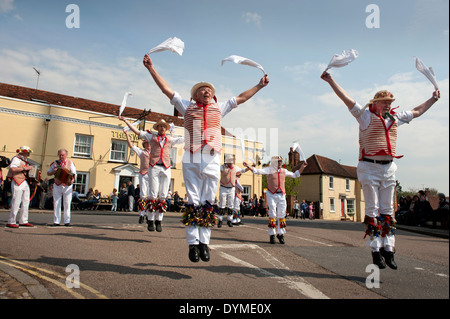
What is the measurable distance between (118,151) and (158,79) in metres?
→ 20.9

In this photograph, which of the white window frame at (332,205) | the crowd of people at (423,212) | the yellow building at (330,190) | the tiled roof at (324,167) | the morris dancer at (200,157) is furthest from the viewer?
the tiled roof at (324,167)

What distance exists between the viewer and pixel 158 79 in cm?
434

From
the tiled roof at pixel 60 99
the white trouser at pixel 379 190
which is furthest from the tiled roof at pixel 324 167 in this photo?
the white trouser at pixel 379 190

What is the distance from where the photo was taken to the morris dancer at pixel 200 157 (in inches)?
162

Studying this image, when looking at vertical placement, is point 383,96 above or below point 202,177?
above

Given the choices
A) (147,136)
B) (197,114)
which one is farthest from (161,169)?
(197,114)

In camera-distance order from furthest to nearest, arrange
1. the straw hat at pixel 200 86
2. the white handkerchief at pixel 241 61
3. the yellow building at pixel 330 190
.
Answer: the yellow building at pixel 330 190
the straw hat at pixel 200 86
the white handkerchief at pixel 241 61

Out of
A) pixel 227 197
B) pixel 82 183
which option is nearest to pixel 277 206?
pixel 227 197

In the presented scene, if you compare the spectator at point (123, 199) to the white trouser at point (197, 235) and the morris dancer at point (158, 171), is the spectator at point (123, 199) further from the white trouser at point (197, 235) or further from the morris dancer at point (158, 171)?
the white trouser at point (197, 235)

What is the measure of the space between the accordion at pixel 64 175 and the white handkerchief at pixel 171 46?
5258 millimetres

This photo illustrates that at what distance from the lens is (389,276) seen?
505 cm

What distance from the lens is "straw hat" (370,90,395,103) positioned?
4.53 metres

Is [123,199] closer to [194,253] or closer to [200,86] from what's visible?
[200,86]
